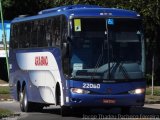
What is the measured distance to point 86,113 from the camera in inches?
914

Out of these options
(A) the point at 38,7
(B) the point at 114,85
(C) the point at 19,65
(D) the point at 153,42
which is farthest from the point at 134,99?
(A) the point at 38,7

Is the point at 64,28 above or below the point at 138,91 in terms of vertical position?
above

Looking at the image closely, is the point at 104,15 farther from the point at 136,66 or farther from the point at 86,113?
the point at 86,113

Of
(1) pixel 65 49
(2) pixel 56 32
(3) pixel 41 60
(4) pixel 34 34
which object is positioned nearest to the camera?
(1) pixel 65 49

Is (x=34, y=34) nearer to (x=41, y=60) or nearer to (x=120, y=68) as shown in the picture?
(x=41, y=60)

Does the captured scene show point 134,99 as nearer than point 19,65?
Yes

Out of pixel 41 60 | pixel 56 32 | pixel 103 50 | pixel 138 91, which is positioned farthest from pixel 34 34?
pixel 138 91

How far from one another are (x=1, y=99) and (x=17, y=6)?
22.5 metres

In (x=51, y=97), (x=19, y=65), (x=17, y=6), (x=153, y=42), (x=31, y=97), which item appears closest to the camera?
(x=51, y=97)

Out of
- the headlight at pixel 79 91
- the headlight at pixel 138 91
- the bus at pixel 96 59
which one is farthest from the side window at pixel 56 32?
the headlight at pixel 138 91

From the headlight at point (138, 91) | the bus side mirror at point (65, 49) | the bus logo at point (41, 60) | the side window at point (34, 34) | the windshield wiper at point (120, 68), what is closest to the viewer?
the bus side mirror at point (65, 49)

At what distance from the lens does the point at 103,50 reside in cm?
2044

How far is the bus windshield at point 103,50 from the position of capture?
2020cm

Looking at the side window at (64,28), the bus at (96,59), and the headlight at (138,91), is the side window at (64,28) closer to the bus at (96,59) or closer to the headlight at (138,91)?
the bus at (96,59)
